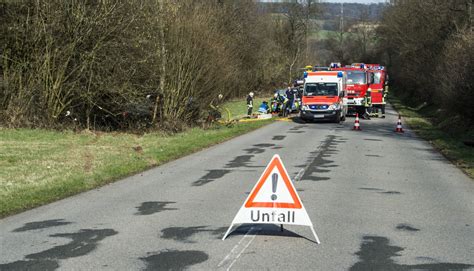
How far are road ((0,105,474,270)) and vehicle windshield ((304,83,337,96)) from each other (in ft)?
57.6

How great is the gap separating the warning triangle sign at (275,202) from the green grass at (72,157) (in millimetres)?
4510

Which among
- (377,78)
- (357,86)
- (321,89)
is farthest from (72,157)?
(377,78)

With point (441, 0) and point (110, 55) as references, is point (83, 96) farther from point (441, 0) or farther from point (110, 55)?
point (441, 0)

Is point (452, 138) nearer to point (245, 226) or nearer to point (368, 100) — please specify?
point (368, 100)

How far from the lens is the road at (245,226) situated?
23.7ft

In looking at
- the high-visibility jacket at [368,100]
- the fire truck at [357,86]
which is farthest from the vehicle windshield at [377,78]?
the high-visibility jacket at [368,100]

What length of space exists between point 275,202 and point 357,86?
110 ft

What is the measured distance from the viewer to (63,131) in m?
24.9

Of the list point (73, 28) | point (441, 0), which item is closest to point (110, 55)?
point (73, 28)

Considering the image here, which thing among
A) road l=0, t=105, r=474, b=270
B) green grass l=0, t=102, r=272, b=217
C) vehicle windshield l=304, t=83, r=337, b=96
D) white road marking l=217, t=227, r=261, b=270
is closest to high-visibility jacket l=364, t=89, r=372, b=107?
vehicle windshield l=304, t=83, r=337, b=96

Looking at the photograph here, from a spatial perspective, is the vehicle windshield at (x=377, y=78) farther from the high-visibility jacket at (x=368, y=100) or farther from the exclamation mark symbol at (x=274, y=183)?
the exclamation mark symbol at (x=274, y=183)

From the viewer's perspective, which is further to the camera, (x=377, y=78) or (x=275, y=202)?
(x=377, y=78)

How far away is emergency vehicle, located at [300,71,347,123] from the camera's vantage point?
112 feet

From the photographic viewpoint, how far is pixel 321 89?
35.0 meters
